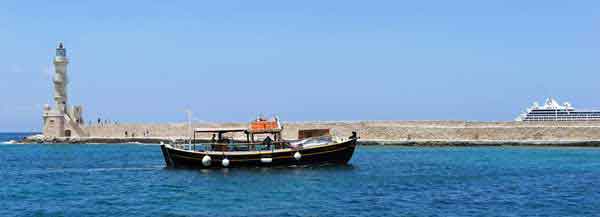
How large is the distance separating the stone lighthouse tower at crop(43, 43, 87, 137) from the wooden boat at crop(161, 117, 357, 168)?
3751 cm

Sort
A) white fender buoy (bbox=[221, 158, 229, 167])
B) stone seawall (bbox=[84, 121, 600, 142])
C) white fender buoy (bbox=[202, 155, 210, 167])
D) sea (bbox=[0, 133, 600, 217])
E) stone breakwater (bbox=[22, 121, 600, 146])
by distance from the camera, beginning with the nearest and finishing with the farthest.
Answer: sea (bbox=[0, 133, 600, 217])
white fender buoy (bbox=[221, 158, 229, 167])
white fender buoy (bbox=[202, 155, 210, 167])
stone breakwater (bbox=[22, 121, 600, 146])
stone seawall (bbox=[84, 121, 600, 142])

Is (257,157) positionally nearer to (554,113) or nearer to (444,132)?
(444,132)

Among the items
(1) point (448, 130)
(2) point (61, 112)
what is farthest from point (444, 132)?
(2) point (61, 112)

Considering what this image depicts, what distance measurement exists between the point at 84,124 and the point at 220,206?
52.5 m

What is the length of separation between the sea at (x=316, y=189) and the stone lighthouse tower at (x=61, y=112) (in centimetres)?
3252

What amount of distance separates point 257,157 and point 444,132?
2829cm

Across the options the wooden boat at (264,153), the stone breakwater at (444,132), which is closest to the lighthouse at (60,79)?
the stone breakwater at (444,132)

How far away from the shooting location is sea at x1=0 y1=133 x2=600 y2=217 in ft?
63.1

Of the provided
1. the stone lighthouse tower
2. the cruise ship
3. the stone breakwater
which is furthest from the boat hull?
the cruise ship

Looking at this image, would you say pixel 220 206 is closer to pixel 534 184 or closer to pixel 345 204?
pixel 345 204

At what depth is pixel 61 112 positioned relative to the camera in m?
67.8

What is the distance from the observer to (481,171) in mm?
30047

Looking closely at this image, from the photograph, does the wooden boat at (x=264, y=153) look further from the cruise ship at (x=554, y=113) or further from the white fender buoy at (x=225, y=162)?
the cruise ship at (x=554, y=113)

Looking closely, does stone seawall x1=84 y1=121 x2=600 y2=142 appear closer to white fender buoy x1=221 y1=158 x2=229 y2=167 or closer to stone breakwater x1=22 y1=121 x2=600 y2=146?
stone breakwater x1=22 y1=121 x2=600 y2=146
